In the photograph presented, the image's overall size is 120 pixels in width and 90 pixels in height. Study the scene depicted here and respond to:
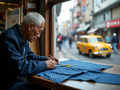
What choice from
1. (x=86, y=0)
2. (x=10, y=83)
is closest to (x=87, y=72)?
(x=10, y=83)

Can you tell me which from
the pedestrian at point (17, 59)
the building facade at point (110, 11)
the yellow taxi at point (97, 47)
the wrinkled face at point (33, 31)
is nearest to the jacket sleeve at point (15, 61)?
the pedestrian at point (17, 59)

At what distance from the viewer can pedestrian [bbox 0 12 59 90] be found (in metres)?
1.19

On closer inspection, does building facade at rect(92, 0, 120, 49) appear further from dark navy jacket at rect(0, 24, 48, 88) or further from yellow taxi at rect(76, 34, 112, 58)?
dark navy jacket at rect(0, 24, 48, 88)

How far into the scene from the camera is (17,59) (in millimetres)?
1179

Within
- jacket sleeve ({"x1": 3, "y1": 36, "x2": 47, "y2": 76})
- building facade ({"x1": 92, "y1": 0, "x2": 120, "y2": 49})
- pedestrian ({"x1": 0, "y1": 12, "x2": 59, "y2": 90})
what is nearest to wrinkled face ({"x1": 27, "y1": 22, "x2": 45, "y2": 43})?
pedestrian ({"x1": 0, "y1": 12, "x2": 59, "y2": 90})

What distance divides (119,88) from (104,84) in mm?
127

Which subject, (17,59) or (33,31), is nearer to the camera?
(17,59)

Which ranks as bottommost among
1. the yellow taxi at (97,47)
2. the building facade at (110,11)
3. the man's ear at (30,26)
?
the yellow taxi at (97,47)

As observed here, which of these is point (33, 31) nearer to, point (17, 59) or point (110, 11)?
point (17, 59)

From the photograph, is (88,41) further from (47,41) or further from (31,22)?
(31,22)

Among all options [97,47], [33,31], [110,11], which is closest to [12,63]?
[33,31]

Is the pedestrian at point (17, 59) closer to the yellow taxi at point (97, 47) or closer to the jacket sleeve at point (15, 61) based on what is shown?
the jacket sleeve at point (15, 61)

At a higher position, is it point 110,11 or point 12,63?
point 110,11

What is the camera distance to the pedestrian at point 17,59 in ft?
3.90
